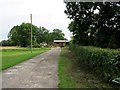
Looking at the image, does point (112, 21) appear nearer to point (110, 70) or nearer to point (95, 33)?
point (95, 33)

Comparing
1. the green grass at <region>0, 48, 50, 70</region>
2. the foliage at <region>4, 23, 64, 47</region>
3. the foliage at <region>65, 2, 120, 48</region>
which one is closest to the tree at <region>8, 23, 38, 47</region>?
the foliage at <region>4, 23, 64, 47</region>

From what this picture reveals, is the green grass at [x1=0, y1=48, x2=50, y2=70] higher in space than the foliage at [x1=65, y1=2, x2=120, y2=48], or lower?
lower

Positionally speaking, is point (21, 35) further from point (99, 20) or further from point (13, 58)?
point (99, 20)

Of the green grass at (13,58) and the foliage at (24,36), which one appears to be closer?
the green grass at (13,58)

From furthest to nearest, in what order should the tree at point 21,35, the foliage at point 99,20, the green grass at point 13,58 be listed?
the tree at point 21,35 → the foliage at point 99,20 → the green grass at point 13,58

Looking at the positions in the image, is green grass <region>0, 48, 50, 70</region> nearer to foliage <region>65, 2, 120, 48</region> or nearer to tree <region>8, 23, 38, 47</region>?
foliage <region>65, 2, 120, 48</region>

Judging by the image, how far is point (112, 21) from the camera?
98.7ft

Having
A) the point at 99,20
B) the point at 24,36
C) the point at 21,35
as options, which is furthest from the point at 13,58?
the point at 21,35

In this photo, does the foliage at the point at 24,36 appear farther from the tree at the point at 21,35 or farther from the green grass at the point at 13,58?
the green grass at the point at 13,58

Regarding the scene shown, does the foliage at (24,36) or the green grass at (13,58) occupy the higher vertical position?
the foliage at (24,36)

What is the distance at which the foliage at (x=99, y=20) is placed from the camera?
96.1 ft

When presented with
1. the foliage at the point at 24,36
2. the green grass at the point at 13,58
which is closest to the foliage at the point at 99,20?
the green grass at the point at 13,58

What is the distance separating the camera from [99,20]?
99.9 ft

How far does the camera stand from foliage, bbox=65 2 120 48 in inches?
1153
